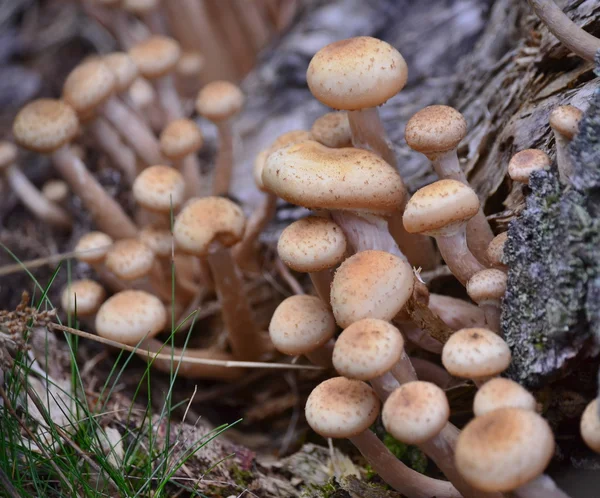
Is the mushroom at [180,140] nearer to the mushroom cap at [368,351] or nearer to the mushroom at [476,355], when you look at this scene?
the mushroom cap at [368,351]

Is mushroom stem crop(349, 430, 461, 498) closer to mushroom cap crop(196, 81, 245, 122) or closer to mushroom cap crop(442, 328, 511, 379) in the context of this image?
mushroom cap crop(442, 328, 511, 379)

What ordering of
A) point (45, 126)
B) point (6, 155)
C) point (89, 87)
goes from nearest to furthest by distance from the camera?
point (45, 126)
point (89, 87)
point (6, 155)

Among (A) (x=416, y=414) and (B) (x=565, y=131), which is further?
(B) (x=565, y=131)

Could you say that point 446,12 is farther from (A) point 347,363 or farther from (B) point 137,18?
(A) point 347,363

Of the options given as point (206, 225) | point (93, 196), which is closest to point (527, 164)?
point (206, 225)

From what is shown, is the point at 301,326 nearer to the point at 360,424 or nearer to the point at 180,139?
the point at 360,424

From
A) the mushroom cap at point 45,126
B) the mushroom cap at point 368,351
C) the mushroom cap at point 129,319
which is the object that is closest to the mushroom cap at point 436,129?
the mushroom cap at point 368,351
